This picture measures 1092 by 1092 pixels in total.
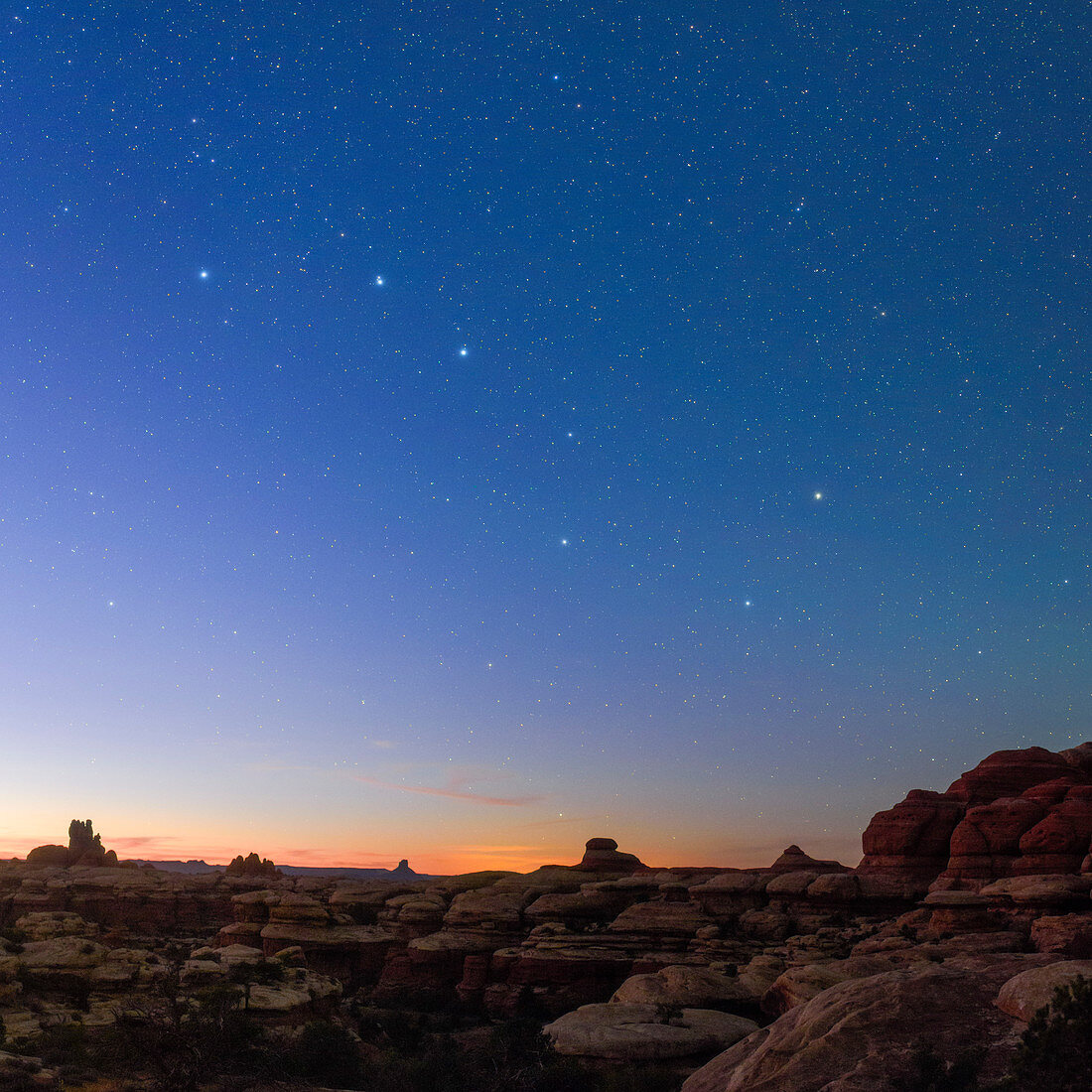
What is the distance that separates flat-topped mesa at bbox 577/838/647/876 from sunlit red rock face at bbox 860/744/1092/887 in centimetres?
2683

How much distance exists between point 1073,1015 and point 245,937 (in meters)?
56.8

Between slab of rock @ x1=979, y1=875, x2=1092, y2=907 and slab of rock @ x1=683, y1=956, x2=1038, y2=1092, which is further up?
slab of rock @ x1=683, y1=956, x2=1038, y2=1092

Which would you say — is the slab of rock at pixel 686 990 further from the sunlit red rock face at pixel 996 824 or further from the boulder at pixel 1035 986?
the sunlit red rock face at pixel 996 824

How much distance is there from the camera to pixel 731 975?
4047 cm

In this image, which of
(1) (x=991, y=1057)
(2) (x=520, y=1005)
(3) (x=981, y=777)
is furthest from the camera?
(3) (x=981, y=777)

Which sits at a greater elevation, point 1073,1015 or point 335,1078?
point 1073,1015

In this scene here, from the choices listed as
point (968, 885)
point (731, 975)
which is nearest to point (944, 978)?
point (731, 975)

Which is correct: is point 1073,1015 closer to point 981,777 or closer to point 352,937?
point 352,937

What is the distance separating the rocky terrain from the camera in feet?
46.9

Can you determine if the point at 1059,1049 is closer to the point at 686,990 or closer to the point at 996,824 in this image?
the point at 686,990

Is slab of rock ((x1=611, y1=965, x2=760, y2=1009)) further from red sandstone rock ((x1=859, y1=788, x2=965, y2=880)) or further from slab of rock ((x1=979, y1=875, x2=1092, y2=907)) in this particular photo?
red sandstone rock ((x1=859, y1=788, x2=965, y2=880))

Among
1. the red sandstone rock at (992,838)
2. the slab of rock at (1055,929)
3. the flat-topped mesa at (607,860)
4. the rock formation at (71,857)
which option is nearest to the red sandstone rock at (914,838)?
the red sandstone rock at (992,838)

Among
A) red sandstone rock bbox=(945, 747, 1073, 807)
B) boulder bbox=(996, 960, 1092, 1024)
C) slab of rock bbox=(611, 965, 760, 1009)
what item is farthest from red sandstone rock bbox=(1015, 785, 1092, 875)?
boulder bbox=(996, 960, 1092, 1024)

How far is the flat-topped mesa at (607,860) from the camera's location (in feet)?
273
